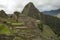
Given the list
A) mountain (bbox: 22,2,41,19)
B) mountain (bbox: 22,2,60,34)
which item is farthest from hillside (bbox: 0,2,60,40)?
mountain (bbox: 22,2,41,19)

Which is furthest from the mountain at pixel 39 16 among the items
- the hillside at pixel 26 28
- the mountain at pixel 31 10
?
the hillside at pixel 26 28

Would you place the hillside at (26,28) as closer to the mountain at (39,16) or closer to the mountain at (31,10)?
the mountain at (39,16)

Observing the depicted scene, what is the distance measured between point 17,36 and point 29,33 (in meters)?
1.46

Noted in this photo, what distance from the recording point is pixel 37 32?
24812 mm

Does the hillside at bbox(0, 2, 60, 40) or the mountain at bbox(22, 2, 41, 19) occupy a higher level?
the mountain at bbox(22, 2, 41, 19)

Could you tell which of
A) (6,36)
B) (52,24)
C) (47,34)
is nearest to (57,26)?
(52,24)

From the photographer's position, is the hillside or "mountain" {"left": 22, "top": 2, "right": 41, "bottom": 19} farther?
"mountain" {"left": 22, "top": 2, "right": 41, "bottom": 19}

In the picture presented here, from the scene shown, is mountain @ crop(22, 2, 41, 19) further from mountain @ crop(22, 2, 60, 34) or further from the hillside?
the hillside

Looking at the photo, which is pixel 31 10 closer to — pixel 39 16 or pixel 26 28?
pixel 39 16

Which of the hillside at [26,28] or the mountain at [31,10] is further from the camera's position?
the mountain at [31,10]

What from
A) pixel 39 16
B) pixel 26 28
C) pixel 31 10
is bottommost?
pixel 26 28

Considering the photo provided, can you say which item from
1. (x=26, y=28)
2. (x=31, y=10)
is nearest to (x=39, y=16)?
(x=31, y=10)

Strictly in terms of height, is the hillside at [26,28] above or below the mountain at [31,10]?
below

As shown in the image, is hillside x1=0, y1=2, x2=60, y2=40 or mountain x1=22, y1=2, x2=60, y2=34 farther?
mountain x1=22, y1=2, x2=60, y2=34
